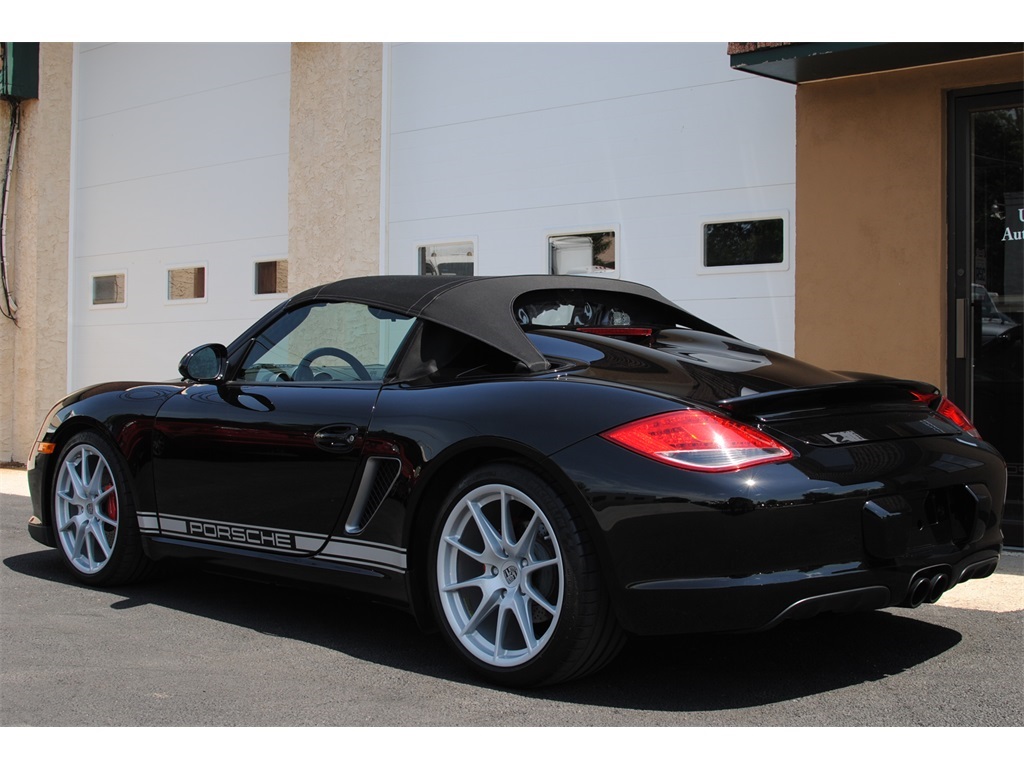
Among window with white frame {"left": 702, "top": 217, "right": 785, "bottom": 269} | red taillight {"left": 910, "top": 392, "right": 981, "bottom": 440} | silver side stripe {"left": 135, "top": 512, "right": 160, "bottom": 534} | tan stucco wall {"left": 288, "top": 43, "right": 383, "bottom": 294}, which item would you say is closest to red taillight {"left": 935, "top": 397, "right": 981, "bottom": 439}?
red taillight {"left": 910, "top": 392, "right": 981, "bottom": 440}

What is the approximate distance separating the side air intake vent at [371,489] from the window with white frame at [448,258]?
5.70 metres

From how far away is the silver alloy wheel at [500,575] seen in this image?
3.46 metres

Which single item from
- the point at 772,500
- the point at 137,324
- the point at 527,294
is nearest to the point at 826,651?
the point at 772,500

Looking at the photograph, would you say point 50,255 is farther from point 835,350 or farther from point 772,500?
point 772,500

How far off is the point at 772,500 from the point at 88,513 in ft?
11.0

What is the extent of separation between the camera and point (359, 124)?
34.0 feet

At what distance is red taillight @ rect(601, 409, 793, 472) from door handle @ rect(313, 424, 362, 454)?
3.54ft

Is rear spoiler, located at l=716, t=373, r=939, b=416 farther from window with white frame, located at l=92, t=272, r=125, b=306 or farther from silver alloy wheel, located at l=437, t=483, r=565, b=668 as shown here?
window with white frame, located at l=92, t=272, r=125, b=306

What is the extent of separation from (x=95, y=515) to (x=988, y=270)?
5.26 metres

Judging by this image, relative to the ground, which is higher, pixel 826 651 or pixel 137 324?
pixel 137 324

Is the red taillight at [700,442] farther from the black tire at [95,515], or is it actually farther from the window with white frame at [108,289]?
the window with white frame at [108,289]

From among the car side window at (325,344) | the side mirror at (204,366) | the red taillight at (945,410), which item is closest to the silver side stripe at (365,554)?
the car side window at (325,344)

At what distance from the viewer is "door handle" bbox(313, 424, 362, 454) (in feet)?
13.1

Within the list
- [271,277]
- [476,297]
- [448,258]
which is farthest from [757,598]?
[271,277]
